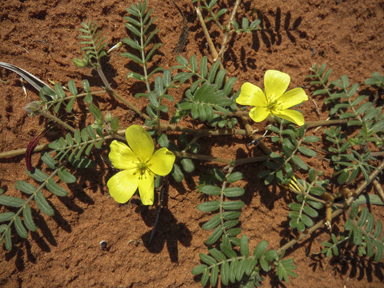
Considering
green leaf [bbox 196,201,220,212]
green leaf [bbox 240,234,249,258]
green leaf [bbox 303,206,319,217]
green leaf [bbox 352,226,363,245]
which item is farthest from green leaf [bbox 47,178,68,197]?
green leaf [bbox 352,226,363,245]

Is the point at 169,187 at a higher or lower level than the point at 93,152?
lower

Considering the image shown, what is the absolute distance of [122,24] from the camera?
105 inches

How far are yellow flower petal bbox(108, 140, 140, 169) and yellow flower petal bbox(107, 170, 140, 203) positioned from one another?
0.22 feet

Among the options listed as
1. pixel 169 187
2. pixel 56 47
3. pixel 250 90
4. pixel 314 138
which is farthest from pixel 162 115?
pixel 314 138

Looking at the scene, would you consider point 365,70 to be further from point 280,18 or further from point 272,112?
point 272,112

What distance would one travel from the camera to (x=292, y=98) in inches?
94.0

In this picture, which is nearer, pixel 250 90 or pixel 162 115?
pixel 250 90

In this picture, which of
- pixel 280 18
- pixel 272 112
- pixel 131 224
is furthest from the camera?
pixel 280 18

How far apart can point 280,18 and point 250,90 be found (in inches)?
49.5

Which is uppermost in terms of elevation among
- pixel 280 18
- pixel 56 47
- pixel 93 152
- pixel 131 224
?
pixel 280 18

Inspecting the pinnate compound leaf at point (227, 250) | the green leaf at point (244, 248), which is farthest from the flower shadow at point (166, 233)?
the green leaf at point (244, 248)

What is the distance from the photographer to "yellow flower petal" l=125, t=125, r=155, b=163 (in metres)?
2.01

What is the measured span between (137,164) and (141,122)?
617 millimetres

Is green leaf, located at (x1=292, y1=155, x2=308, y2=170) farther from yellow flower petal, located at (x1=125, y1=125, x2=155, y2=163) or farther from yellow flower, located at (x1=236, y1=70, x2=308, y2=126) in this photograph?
yellow flower petal, located at (x1=125, y1=125, x2=155, y2=163)
